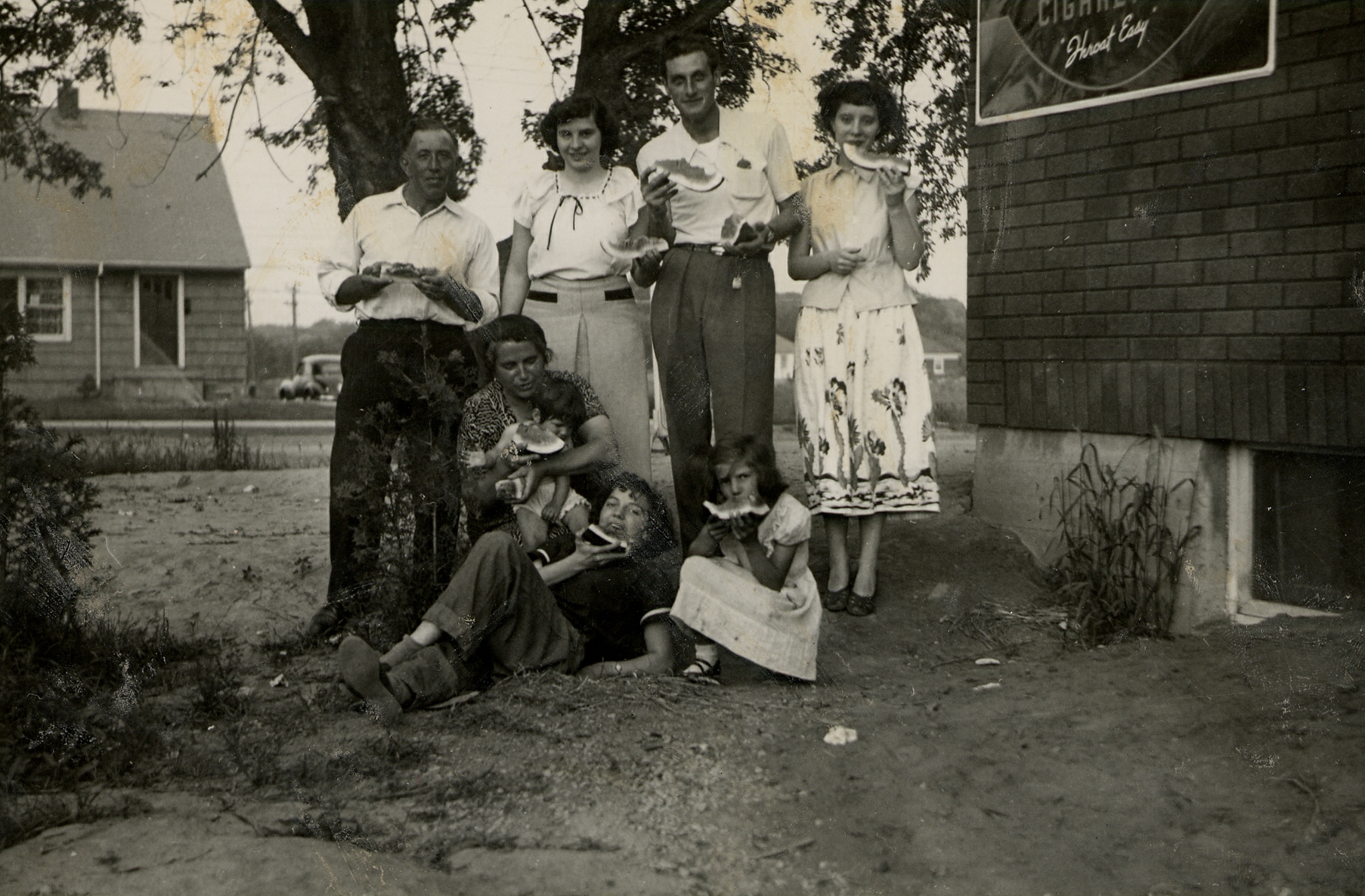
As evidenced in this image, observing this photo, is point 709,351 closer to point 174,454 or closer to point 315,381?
point 174,454

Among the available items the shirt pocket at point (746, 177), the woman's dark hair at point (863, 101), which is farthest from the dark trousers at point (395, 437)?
the woman's dark hair at point (863, 101)

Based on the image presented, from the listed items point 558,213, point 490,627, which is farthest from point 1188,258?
point 490,627

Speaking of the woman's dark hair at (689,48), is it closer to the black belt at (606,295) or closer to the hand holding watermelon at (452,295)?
the black belt at (606,295)

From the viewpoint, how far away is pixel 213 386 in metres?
12.3

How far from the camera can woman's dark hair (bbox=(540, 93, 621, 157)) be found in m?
4.54

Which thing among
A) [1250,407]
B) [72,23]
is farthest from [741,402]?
[72,23]

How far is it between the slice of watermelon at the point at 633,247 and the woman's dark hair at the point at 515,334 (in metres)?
0.47

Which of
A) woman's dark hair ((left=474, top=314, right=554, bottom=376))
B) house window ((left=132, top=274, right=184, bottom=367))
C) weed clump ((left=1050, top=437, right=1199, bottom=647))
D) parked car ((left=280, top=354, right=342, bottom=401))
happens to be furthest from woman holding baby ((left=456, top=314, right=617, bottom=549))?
parked car ((left=280, top=354, right=342, bottom=401))

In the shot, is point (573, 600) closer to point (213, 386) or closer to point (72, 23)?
point (72, 23)

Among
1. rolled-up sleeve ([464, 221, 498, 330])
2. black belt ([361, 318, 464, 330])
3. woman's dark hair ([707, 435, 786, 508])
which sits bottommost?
woman's dark hair ([707, 435, 786, 508])

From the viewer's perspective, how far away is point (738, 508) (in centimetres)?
399

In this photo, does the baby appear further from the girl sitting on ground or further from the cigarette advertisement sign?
the cigarette advertisement sign

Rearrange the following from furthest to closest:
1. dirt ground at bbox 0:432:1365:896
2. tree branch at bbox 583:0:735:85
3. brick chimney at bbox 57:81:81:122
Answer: tree branch at bbox 583:0:735:85
brick chimney at bbox 57:81:81:122
dirt ground at bbox 0:432:1365:896

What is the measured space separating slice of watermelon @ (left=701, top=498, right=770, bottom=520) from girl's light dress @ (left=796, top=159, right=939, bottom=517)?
801 millimetres
